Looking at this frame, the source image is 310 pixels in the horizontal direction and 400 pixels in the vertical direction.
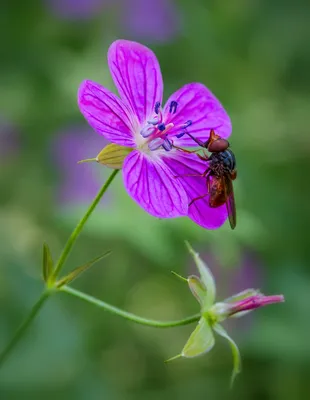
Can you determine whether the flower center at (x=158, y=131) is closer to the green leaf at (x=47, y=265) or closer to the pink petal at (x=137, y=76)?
the pink petal at (x=137, y=76)

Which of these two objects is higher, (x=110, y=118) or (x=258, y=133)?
(x=110, y=118)

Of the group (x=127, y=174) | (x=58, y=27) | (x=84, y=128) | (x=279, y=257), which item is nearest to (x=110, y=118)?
(x=127, y=174)

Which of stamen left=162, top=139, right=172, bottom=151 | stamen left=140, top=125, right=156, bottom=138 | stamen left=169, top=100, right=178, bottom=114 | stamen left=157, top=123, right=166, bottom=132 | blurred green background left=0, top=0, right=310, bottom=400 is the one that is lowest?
blurred green background left=0, top=0, right=310, bottom=400

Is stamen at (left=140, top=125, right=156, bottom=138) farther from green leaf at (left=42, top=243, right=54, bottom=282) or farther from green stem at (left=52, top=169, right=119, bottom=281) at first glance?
green leaf at (left=42, top=243, right=54, bottom=282)

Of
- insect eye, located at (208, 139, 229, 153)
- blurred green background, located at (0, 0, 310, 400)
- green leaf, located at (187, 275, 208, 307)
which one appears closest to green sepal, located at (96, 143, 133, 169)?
insect eye, located at (208, 139, 229, 153)

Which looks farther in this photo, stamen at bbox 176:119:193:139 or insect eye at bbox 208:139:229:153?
stamen at bbox 176:119:193:139

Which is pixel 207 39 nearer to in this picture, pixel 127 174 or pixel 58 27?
pixel 58 27

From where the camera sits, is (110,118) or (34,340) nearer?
(110,118)
